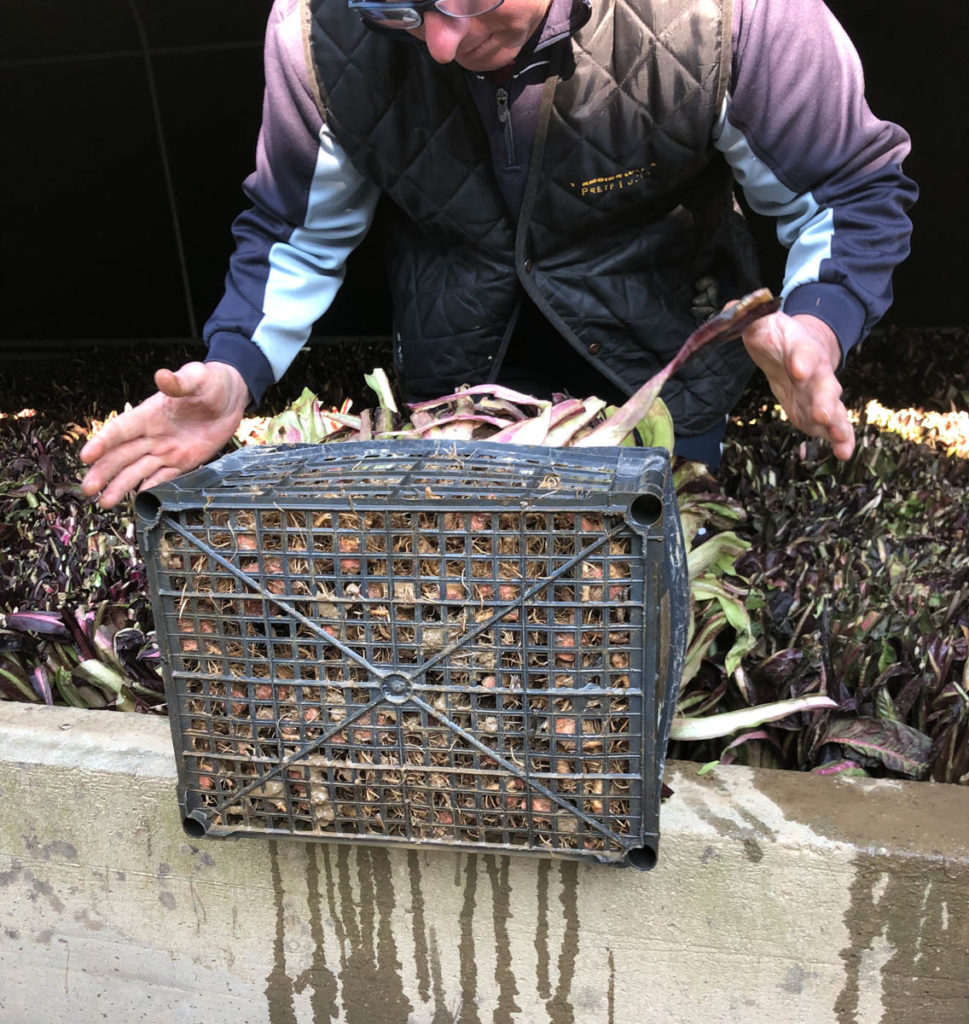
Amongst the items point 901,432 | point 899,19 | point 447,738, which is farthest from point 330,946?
point 899,19

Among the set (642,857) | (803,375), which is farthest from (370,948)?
(803,375)

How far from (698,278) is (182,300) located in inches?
248

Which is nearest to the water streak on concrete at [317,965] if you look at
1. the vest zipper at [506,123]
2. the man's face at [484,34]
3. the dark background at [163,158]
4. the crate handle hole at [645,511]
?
the crate handle hole at [645,511]

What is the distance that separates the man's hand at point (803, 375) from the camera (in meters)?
1.59

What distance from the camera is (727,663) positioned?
1.84 metres

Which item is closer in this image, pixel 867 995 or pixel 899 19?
pixel 867 995

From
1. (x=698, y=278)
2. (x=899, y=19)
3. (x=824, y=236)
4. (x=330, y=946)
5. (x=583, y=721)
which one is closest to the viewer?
(x=583, y=721)

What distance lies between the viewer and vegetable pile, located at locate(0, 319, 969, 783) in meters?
1.83

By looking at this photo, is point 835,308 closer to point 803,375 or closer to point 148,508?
point 803,375

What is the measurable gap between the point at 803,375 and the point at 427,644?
85cm

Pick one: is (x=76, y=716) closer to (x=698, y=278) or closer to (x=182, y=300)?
(x=698, y=278)

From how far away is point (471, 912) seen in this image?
1664mm

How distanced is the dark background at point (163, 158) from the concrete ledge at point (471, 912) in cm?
609

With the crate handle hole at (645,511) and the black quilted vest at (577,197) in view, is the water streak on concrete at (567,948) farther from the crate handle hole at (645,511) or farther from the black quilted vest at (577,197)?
the black quilted vest at (577,197)
